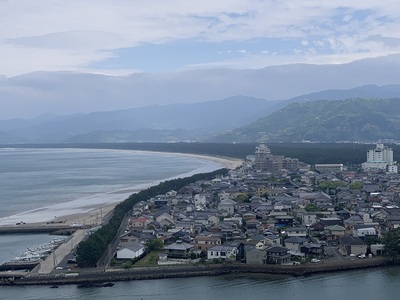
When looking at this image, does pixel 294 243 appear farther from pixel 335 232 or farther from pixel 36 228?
pixel 36 228

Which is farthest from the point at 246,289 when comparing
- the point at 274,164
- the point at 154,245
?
the point at 274,164

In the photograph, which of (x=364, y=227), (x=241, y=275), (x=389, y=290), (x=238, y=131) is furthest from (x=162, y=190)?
(x=238, y=131)

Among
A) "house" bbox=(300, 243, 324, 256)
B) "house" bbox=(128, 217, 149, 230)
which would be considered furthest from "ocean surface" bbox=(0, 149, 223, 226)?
"house" bbox=(300, 243, 324, 256)

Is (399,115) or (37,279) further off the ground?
(399,115)

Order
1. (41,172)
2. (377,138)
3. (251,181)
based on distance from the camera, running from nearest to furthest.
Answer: (251,181) → (41,172) → (377,138)

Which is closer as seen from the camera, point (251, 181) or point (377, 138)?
point (251, 181)

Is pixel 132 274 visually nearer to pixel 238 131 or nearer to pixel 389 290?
pixel 389 290

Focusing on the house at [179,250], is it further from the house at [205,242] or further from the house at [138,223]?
the house at [138,223]
